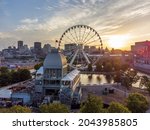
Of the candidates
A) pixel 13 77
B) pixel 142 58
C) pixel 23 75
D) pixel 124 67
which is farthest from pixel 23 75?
pixel 124 67

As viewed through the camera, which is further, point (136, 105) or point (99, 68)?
point (99, 68)

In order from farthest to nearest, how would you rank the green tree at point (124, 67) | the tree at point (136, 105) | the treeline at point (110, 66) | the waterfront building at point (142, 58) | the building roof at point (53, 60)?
the treeline at point (110, 66) → the green tree at point (124, 67) → the waterfront building at point (142, 58) → the building roof at point (53, 60) → the tree at point (136, 105)

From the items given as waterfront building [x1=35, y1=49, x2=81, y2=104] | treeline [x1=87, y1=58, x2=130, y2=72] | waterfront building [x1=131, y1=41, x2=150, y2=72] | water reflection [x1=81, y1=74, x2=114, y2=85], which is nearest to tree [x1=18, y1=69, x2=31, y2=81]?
water reflection [x1=81, y1=74, x2=114, y2=85]

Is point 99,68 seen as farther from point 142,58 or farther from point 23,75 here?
point 23,75

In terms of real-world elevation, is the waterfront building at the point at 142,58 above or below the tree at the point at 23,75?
above

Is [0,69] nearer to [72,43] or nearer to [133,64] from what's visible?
[72,43]

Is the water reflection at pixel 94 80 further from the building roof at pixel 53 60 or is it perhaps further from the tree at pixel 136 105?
the tree at pixel 136 105

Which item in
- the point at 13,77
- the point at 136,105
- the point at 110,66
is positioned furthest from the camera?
the point at 110,66

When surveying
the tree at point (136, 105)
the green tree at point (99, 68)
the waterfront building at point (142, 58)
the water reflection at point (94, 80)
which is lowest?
the water reflection at point (94, 80)

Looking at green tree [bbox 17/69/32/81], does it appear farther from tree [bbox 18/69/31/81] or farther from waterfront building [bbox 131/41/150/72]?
waterfront building [bbox 131/41/150/72]

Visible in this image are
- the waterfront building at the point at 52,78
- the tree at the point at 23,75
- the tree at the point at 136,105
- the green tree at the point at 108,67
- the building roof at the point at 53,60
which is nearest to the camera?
the tree at the point at 136,105

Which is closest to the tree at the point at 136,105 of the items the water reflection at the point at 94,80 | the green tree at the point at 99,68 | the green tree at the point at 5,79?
the green tree at the point at 5,79

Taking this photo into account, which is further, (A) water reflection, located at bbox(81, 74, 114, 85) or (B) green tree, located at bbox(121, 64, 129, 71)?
(B) green tree, located at bbox(121, 64, 129, 71)

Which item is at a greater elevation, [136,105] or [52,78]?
[52,78]
